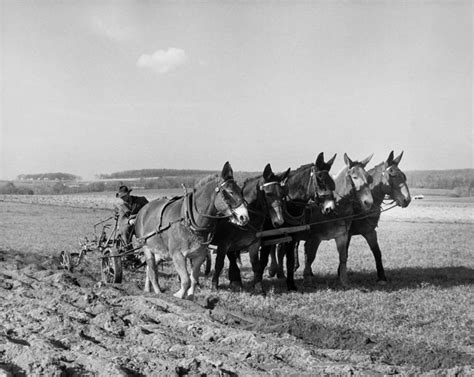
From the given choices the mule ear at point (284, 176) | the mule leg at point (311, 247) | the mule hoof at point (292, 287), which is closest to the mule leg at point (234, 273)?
the mule hoof at point (292, 287)

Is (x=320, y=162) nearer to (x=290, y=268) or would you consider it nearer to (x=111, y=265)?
(x=290, y=268)

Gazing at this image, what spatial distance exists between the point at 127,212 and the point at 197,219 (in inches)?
113

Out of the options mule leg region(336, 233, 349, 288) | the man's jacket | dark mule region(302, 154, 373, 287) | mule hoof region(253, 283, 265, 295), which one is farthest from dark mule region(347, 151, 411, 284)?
the man's jacket

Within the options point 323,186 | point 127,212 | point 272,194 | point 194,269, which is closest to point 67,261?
point 127,212

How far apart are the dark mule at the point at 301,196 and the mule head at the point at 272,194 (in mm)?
529

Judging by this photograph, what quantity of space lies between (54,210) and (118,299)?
28556 mm

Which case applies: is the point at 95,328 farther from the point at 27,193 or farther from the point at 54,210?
the point at 27,193

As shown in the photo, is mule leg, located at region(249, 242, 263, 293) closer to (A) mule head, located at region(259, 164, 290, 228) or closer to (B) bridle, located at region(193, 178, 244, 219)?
(A) mule head, located at region(259, 164, 290, 228)

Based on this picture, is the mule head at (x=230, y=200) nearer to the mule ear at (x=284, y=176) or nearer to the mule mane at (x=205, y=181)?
the mule mane at (x=205, y=181)

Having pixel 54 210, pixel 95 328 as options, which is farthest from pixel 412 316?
pixel 54 210

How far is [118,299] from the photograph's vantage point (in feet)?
25.2

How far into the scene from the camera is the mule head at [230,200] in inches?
296

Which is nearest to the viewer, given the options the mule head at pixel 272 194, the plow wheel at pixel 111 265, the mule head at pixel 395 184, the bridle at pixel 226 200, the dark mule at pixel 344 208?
the bridle at pixel 226 200

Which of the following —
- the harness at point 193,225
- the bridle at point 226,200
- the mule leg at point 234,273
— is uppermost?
the bridle at point 226,200
